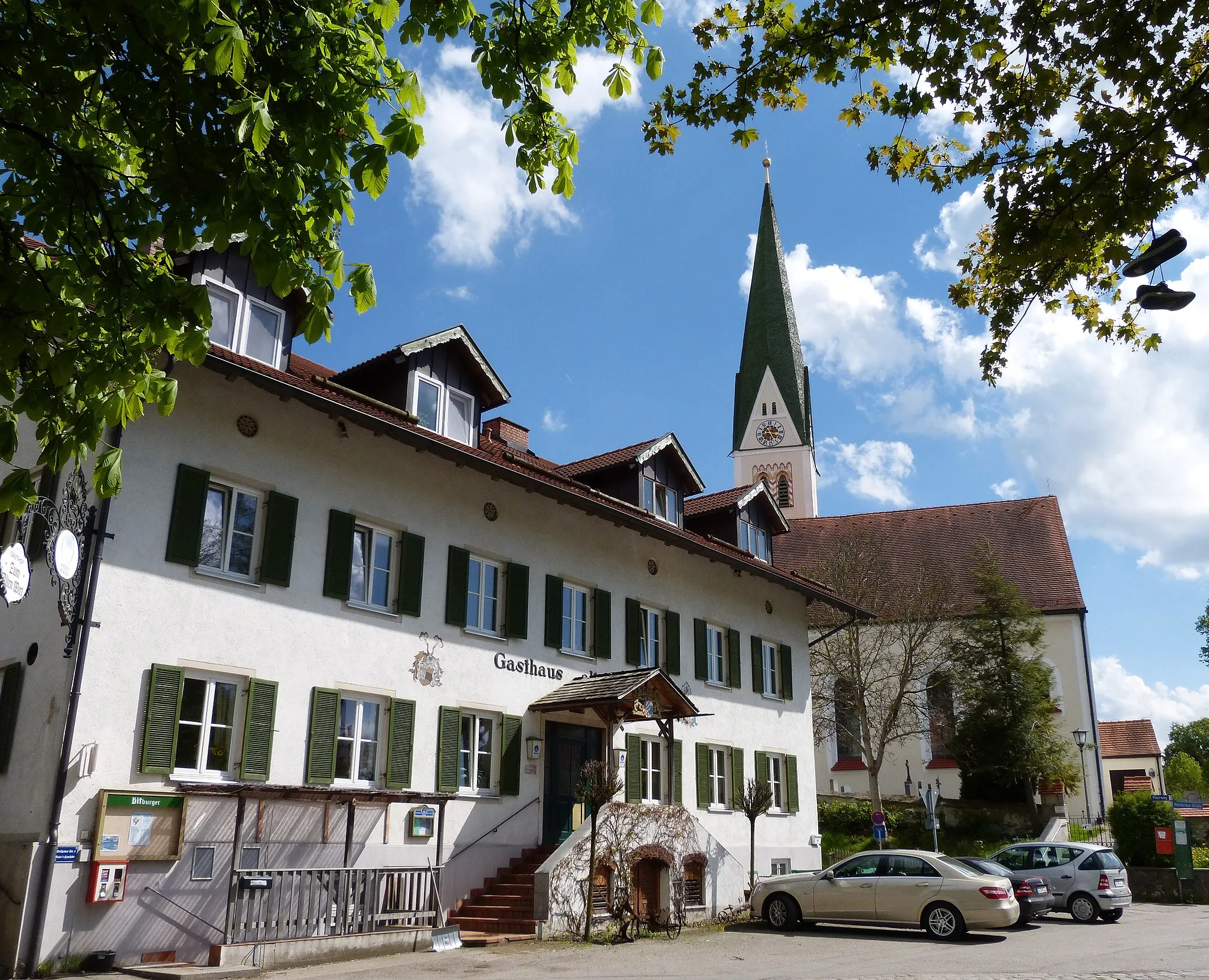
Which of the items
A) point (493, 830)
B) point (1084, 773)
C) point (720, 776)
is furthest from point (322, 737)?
point (1084, 773)

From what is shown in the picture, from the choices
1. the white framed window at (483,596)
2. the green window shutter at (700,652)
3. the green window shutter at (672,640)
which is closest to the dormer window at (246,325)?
the white framed window at (483,596)

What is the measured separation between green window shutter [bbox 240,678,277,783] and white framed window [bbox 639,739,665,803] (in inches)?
350

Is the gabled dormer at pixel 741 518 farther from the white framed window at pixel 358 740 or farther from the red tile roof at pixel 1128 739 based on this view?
the red tile roof at pixel 1128 739

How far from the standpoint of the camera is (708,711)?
24.0 metres

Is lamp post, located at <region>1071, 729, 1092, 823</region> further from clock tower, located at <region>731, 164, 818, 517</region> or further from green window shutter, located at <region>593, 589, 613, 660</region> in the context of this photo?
clock tower, located at <region>731, 164, 818, 517</region>

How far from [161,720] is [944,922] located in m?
11.9

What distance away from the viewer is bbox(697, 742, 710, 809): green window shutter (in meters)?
23.1

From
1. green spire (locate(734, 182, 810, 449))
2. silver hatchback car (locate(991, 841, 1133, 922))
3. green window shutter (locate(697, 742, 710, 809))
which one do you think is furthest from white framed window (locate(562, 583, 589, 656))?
green spire (locate(734, 182, 810, 449))

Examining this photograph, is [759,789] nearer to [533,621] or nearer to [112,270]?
[533,621]

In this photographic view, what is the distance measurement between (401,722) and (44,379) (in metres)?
11.2

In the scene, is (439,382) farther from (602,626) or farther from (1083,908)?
(1083,908)

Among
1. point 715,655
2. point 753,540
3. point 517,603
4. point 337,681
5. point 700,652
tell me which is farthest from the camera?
point 753,540

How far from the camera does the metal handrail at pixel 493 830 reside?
17.4 meters

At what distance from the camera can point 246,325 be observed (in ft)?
52.0
